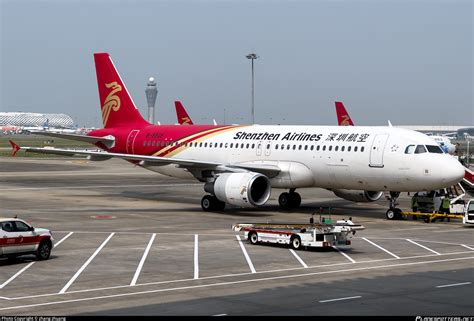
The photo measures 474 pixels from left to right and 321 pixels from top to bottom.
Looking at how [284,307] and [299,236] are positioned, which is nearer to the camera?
[284,307]

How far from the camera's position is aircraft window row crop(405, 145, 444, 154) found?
147 feet

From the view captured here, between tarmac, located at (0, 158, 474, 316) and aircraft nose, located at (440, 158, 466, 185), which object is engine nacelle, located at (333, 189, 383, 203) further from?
aircraft nose, located at (440, 158, 466, 185)

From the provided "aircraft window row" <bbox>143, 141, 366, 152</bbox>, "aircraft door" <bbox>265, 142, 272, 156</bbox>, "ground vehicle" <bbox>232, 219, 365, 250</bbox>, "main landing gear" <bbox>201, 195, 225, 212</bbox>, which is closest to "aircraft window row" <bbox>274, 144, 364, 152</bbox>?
"aircraft window row" <bbox>143, 141, 366, 152</bbox>

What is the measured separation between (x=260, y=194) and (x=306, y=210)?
492 cm

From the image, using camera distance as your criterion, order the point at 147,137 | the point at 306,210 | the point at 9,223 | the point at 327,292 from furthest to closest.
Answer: the point at 147,137, the point at 306,210, the point at 9,223, the point at 327,292

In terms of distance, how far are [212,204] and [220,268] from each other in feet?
68.6

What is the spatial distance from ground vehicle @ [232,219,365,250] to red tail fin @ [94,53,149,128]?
1060 inches

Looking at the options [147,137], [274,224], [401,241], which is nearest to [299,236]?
[274,224]

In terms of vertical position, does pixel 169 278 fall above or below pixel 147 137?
below

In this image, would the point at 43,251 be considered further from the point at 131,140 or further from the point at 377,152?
the point at 131,140

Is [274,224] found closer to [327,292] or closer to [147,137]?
[327,292]

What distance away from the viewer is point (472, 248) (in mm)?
35188

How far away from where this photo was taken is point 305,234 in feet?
111

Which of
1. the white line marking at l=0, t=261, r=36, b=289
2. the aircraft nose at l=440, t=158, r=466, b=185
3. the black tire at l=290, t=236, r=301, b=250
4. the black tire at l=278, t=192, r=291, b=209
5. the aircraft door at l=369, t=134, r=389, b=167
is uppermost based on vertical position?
the aircraft door at l=369, t=134, r=389, b=167
